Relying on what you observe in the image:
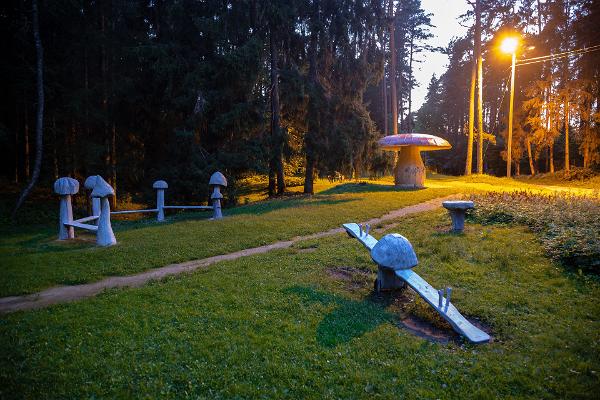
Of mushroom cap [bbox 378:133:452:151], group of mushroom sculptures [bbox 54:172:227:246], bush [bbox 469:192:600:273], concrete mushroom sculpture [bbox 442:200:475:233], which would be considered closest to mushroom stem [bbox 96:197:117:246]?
group of mushroom sculptures [bbox 54:172:227:246]

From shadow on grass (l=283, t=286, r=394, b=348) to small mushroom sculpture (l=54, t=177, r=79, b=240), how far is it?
8.12 metres

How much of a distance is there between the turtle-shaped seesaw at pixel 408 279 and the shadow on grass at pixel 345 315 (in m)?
0.33

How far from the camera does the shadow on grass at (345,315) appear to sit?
14.0 ft

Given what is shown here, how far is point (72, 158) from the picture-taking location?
1703 centimetres

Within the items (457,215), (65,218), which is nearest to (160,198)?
(65,218)

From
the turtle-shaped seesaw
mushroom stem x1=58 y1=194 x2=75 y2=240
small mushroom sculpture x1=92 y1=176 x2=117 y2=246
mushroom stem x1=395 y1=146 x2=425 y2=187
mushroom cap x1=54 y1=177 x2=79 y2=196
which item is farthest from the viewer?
mushroom stem x1=395 y1=146 x2=425 y2=187

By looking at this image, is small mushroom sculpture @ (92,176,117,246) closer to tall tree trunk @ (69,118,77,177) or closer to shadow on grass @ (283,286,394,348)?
shadow on grass @ (283,286,394,348)

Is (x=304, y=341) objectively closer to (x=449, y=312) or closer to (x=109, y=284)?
(x=449, y=312)

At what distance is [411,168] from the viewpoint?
19.1m

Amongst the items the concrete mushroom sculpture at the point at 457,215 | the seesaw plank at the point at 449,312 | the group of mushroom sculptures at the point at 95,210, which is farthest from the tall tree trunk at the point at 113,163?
the seesaw plank at the point at 449,312

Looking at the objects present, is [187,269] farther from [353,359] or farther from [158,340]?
[353,359]

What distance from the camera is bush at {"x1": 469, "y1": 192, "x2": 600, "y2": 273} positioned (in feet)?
21.0

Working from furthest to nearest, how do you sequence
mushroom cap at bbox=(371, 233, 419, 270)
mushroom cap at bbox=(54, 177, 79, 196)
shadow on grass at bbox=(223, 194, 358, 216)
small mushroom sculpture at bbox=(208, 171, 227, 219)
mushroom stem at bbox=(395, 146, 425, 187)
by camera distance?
mushroom stem at bbox=(395, 146, 425, 187), shadow on grass at bbox=(223, 194, 358, 216), small mushroom sculpture at bbox=(208, 171, 227, 219), mushroom cap at bbox=(54, 177, 79, 196), mushroom cap at bbox=(371, 233, 419, 270)

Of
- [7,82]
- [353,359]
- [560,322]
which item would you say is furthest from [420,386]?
[7,82]
